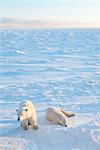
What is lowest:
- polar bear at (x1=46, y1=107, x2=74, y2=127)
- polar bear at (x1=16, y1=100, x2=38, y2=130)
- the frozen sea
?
the frozen sea

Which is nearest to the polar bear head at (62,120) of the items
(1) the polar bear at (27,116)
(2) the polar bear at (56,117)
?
(2) the polar bear at (56,117)

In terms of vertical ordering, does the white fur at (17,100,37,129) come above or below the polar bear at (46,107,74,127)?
above

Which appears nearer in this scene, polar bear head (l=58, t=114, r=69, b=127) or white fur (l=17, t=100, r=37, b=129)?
white fur (l=17, t=100, r=37, b=129)

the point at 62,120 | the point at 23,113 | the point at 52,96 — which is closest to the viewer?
the point at 23,113

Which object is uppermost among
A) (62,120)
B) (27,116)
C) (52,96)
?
(27,116)

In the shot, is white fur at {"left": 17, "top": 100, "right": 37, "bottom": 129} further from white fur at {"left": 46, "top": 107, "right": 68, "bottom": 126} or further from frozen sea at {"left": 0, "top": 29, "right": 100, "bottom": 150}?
white fur at {"left": 46, "top": 107, "right": 68, "bottom": 126}

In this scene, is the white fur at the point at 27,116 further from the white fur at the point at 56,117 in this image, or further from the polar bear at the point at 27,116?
the white fur at the point at 56,117

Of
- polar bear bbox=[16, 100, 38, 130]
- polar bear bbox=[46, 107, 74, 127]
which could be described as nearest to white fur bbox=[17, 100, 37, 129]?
polar bear bbox=[16, 100, 38, 130]

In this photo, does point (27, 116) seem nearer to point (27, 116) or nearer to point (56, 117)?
point (27, 116)

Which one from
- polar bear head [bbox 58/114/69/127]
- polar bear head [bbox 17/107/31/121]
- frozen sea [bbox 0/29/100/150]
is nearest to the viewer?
frozen sea [bbox 0/29/100/150]

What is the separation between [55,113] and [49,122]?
0.45ft

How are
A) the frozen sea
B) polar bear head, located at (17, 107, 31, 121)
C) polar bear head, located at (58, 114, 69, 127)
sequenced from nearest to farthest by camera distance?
the frozen sea, polar bear head, located at (17, 107, 31, 121), polar bear head, located at (58, 114, 69, 127)

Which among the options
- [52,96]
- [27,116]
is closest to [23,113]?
[27,116]

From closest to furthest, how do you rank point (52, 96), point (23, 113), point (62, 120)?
point (23, 113), point (62, 120), point (52, 96)
